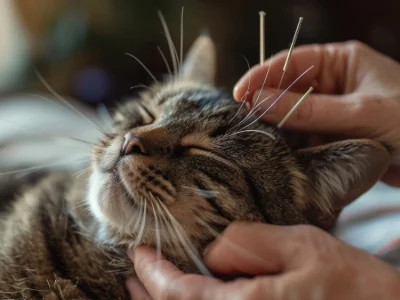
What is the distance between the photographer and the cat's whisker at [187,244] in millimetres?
762

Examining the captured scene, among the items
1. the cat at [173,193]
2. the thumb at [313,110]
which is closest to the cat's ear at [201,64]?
the cat at [173,193]

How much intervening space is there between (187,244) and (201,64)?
0.62 m

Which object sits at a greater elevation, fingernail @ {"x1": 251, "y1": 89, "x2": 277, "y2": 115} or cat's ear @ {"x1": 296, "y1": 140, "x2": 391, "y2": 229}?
fingernail @ {"x1": 251, "y1": 89, "x2": 277, "y2": 115}

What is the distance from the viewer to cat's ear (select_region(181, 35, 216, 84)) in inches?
47.8

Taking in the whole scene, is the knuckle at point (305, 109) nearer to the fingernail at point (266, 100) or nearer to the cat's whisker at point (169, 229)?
the fingernail at point (266, 100)

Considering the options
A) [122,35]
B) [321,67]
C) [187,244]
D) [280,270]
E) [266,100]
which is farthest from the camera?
[122,35]

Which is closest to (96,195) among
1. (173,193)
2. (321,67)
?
(173,193)

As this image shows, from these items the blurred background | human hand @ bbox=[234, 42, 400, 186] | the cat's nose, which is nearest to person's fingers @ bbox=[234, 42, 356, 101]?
human hand @ bbox=[234, 42, 400, 186]

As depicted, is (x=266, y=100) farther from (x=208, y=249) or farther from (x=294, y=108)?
(x=208, y=249)

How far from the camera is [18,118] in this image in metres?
1.43

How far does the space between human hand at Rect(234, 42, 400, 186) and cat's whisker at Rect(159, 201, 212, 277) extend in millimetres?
322

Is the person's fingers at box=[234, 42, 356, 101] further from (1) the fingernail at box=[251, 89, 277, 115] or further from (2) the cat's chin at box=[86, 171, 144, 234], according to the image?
(2) the cat's chin at box=[86, 171, 144, 234]

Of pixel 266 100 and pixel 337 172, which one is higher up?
pixel 266 100

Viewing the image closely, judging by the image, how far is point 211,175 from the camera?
0.84m
